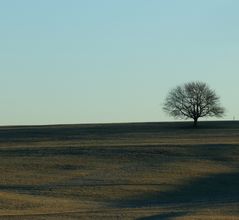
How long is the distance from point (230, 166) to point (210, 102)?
57293 millimetres

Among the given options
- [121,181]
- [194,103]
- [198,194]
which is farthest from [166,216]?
[194,103]

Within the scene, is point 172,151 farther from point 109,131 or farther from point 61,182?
point 109,131

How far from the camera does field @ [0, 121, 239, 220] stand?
30.8 meters

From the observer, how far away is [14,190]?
40.3 meters

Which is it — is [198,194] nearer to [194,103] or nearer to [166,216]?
[166,216]

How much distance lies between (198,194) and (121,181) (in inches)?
191

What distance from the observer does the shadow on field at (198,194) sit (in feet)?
124

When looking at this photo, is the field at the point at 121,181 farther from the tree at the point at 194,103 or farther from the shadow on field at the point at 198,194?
the tree at the point at 194,103

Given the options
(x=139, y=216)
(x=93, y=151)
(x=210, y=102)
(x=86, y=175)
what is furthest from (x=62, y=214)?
(x=210, y=102)

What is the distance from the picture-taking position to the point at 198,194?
42500 millimetres

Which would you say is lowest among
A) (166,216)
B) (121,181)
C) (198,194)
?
(198,194)

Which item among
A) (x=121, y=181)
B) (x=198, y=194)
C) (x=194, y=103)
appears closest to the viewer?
(x=198, y=194)

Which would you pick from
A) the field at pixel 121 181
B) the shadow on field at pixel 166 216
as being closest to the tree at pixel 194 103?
the field at pixel 121 181

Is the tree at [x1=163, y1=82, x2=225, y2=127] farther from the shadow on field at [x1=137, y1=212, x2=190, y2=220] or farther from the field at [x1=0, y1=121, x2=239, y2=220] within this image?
the shadow on field at [x1=137, y1=212, x2=190, y2=220]
